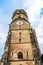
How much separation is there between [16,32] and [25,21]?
3530mm

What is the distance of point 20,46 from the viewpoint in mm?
37844

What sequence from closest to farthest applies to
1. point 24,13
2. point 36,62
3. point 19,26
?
point 36,62 → point 19,26 → point 24,13

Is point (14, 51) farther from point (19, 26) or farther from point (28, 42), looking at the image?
point (19, 26)

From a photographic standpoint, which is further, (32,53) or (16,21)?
(16,21)

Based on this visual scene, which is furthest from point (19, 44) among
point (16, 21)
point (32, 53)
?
point (16, 21)

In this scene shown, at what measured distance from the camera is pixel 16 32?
40.1m

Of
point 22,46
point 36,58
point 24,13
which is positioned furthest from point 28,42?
point 24,13

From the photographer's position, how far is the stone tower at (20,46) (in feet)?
117

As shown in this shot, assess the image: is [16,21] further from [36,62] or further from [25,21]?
[36,62]

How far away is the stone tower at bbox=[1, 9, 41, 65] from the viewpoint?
3566cm

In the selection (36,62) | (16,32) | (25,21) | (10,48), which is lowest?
(36,62)

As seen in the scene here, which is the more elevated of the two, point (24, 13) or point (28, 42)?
point (24, 13)

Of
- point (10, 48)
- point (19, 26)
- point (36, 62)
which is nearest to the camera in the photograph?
point (36, 62)

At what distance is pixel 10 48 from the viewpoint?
37750 millimetres
